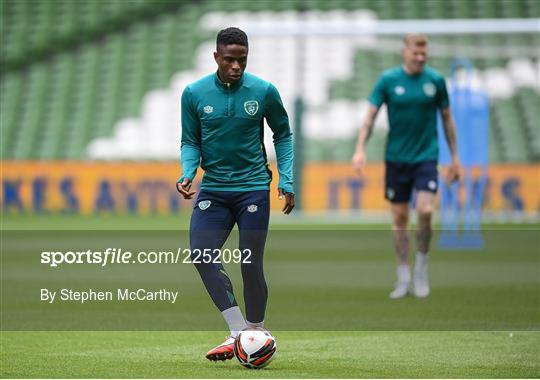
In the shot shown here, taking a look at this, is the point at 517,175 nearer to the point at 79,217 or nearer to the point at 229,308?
the point at 79,217

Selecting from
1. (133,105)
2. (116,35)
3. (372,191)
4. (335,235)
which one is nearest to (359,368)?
(335,235)

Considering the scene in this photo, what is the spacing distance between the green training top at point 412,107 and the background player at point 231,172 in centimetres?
375

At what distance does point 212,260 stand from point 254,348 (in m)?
0.58

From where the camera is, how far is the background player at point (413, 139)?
1035cm

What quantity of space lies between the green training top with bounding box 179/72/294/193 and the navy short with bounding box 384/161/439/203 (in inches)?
147

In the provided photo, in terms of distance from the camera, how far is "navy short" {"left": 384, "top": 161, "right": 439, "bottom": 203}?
1038 cm

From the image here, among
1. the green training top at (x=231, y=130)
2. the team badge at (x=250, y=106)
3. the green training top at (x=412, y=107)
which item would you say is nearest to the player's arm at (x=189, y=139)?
the green training top at (x=231, y=130)

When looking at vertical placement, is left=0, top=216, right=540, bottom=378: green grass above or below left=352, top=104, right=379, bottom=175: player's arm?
below

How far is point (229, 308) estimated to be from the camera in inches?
260

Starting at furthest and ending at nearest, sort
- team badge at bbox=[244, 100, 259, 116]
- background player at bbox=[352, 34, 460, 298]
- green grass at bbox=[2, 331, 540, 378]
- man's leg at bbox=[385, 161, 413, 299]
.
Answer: man's leg at bbox=[385, 161, 413, 299]
background player at bbox=[352, 34, 460, 298]
team badge at bbox=[244, 100, 259, 116]
green grass at bbox=[2, 331, 540, 378]

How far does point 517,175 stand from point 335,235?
5.19 metres

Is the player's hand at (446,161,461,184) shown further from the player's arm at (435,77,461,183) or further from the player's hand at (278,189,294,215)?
the player's hand at (278,189,294,215)

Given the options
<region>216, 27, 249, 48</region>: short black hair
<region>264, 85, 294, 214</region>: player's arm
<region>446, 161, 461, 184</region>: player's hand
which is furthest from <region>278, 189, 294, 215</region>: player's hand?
<region>446, 161, 461, 184</region>: player's hand

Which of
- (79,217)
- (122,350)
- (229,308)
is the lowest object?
(79,217)
